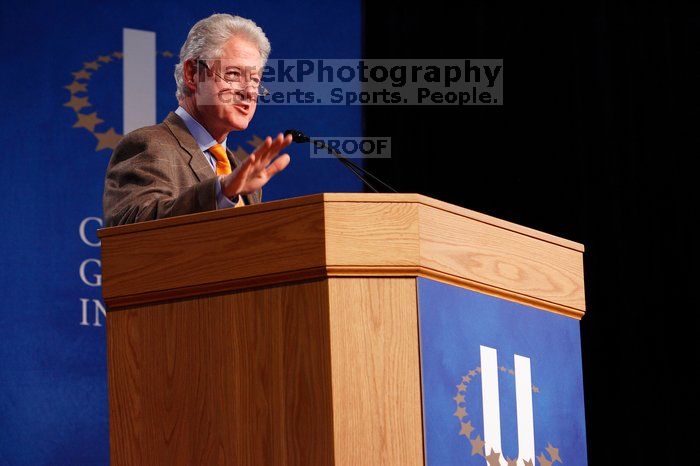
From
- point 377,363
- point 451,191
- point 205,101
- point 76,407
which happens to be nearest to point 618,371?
point 451,191

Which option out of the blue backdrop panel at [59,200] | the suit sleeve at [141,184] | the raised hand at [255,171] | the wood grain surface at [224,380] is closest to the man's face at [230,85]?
the suit sleeve at [141,184]

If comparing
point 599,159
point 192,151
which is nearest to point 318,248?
point 192,151

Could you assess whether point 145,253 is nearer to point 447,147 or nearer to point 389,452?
point 389,452

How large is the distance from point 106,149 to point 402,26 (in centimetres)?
126

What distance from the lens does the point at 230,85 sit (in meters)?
2.57

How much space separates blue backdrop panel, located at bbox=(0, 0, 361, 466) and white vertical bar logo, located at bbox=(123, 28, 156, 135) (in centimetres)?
2

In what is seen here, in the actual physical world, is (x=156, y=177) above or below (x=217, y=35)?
below

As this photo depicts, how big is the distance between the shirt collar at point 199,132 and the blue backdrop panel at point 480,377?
85 cm

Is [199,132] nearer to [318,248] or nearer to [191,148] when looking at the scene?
[191,148]

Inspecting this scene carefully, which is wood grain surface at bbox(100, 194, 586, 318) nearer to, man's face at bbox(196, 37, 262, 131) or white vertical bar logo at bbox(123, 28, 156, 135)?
man's face at bbox(196, 37, 262, 131)

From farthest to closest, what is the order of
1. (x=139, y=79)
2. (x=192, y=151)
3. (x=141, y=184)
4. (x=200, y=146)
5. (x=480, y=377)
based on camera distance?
(x=139, y=79), (x=200, y=146), (x=192, y=151), (x=141, y=184), (x=480, y=377)

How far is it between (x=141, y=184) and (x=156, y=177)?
1.4 inches

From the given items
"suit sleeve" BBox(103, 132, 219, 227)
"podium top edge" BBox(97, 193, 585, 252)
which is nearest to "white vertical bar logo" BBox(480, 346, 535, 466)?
"podium top edge" BBox(97, 193, 585, 252)

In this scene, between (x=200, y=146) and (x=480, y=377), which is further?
(x=200, y=146)
